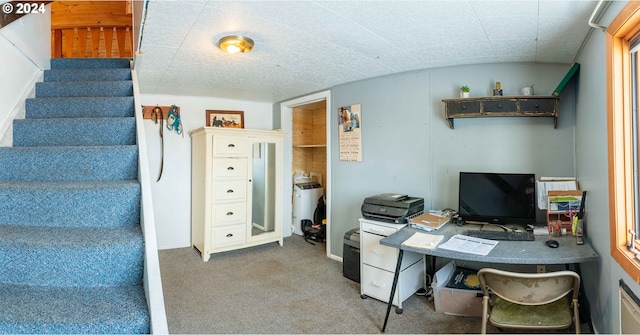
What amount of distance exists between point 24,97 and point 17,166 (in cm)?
84

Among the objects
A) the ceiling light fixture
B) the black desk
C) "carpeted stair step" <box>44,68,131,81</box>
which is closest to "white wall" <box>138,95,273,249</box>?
"carpeted stair step" <box>44,68,131,81</box>

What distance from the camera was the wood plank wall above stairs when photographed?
3.63 meters

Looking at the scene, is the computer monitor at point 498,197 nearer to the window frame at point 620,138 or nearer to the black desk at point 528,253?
the black desk at point 528,253

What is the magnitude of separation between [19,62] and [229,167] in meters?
1.95

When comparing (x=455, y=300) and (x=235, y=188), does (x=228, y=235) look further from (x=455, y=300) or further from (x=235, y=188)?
(x=455, y=300)

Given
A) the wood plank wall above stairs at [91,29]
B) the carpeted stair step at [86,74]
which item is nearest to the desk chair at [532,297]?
the carpeted stair step at [86,74]

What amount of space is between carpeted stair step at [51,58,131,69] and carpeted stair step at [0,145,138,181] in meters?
1.45

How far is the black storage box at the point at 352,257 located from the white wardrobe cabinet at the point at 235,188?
1.31 m

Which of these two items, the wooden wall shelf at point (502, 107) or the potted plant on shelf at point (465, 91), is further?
the potted plant on shelf at point (465, 91)

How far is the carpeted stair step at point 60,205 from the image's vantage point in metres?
1.42

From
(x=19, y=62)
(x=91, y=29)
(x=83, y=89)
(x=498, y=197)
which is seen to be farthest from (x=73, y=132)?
(x=498, y=197)

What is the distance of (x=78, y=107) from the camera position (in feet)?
7.14

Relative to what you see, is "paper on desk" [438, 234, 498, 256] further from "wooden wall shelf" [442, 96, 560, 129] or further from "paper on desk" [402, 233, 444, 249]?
"wooden wall shelf" [442, 96, 560, 129]

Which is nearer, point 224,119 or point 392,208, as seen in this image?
point 392,208
